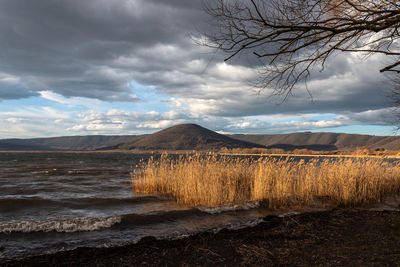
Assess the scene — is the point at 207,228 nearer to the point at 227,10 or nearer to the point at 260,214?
the point at 260,214

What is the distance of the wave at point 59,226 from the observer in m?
A: 6.31

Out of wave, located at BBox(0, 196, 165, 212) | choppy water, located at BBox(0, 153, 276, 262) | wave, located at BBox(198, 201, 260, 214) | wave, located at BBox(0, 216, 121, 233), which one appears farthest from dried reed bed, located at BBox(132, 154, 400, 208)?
wave, located at BBox(0, 216, 121, 233)

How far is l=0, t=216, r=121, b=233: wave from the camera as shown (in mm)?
6312

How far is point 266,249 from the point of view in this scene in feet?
15.3

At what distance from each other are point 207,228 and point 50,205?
648cm

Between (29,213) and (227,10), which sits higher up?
(227,10)

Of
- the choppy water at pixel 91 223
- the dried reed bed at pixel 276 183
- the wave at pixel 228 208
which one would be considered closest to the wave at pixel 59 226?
the choppy water at pixel 91 223

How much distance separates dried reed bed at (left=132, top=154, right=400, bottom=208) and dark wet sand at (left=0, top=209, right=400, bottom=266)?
299 cm

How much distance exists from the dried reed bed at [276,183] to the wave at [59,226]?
11.3ft

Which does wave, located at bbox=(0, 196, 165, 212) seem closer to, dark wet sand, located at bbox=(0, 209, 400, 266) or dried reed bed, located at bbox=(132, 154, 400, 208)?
dried reed bed, located at bbox=(132, 154, 400, 208)

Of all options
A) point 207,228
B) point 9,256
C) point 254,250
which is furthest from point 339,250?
point 9,256

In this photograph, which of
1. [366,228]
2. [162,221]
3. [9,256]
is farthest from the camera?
[162,221]

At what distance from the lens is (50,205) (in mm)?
9734

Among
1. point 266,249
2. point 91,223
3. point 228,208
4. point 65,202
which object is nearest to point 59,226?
point 91,223
